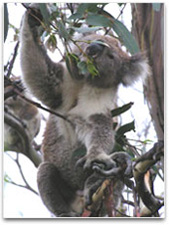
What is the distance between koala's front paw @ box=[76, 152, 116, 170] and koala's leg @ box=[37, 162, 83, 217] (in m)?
0.25

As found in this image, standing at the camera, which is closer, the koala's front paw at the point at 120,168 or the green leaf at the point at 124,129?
the koala's front paw at the point at 120,168

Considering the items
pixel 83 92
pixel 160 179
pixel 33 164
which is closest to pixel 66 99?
pixel 83 92

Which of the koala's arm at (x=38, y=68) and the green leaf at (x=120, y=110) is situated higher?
the koala's arm at (x=38, y=68)

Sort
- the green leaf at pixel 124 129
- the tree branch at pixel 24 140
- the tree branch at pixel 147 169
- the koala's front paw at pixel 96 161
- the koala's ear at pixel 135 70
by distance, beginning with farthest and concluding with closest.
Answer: the tree branch at pixel 24 140
the koala's ear at pixel 135 70
the green leaf at pixel 124 129
the koala's front paw at pixel 96 161
the tree branch at pixel 147 169

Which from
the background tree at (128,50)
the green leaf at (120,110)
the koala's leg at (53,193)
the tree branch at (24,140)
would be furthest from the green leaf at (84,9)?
the tree branch at (24,140)

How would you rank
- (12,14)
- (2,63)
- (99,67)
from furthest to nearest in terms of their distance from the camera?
(99,67) → (12,14) → (2,63)

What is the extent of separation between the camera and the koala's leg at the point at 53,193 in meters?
2.51

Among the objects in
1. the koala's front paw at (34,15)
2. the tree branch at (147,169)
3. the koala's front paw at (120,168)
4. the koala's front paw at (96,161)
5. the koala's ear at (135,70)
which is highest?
the koala's front paw at (34,15)

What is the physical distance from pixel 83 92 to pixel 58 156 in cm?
41

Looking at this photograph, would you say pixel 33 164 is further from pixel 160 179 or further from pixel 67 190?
pixel 160 179

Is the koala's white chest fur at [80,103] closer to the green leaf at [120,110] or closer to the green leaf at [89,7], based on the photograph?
the green leaf at [120,110]

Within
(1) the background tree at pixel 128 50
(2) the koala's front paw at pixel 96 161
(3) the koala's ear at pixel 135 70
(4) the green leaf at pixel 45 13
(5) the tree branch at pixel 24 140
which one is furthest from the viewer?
(5) the tree branch at pixel 24 140

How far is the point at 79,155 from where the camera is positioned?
8.20 feet

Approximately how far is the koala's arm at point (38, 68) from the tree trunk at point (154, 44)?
0.51 m
